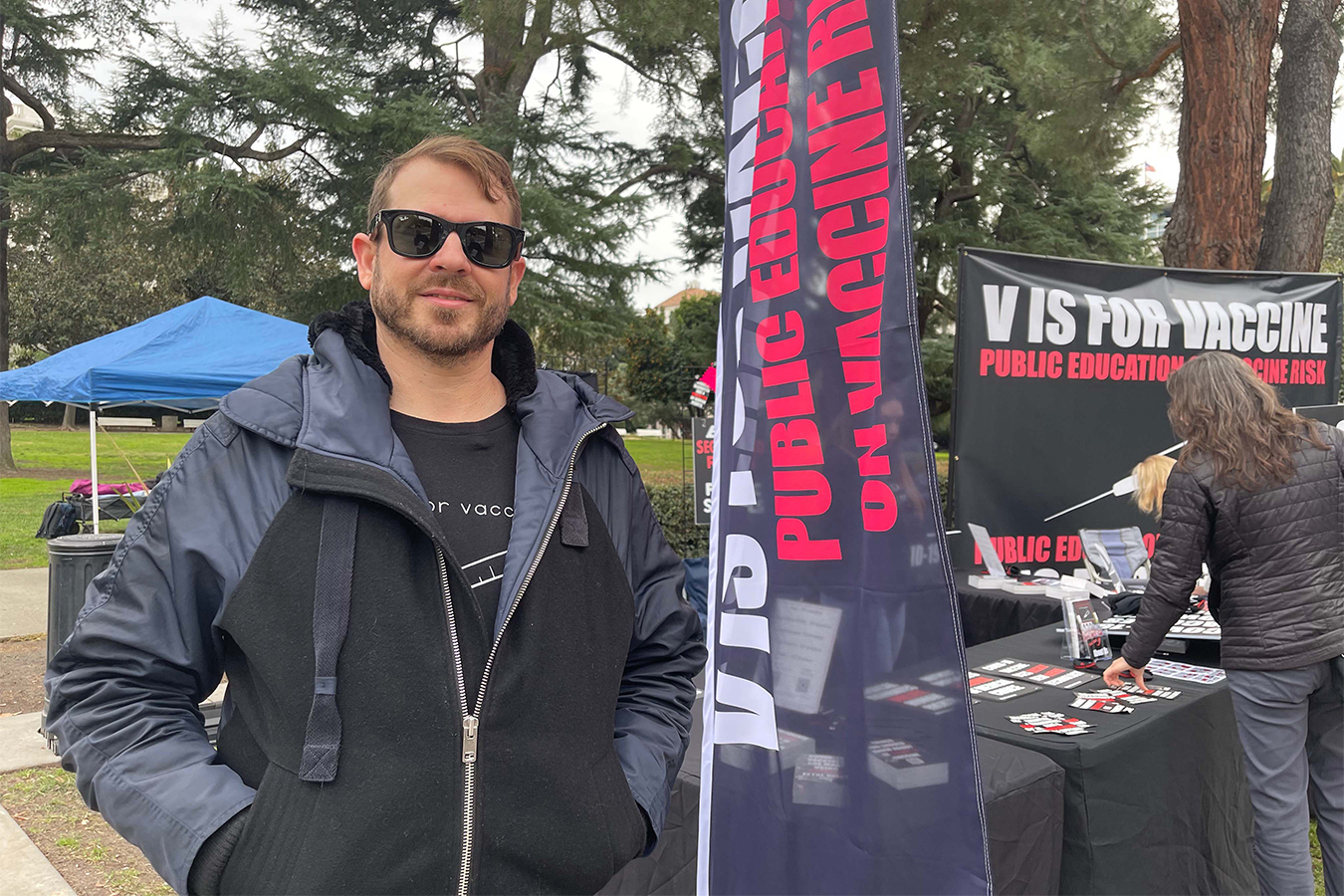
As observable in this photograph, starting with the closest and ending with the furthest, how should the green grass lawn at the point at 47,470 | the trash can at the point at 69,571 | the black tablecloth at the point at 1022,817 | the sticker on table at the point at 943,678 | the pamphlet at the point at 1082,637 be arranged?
the sticker on table at the point at 943,678, the black tablecloth at the point at 1022,817, the pamphlet at the point at 1082,637, the trash can at the point at 69,571, the green grass lawn at the point at 47,470

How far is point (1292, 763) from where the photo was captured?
2.82m

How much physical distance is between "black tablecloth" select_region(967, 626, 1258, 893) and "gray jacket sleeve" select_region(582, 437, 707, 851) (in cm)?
142

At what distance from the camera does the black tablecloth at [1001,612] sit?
4.50 metres

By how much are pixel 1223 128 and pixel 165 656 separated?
6.91 metres

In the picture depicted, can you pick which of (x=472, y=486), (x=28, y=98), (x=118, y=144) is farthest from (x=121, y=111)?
(x=472, y=486)

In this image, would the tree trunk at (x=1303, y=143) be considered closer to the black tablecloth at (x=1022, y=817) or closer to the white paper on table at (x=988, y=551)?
the white paper on table at (x=988, y=551)

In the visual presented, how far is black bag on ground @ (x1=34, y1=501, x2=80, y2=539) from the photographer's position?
9820 millimetres

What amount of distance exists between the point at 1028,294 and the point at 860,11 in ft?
12.0

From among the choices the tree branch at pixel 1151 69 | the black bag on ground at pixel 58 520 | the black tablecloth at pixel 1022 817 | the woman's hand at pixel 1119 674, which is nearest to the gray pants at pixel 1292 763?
the woman's hand at pixel 1119 674

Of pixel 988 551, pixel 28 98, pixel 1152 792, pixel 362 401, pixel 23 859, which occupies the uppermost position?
pixel 28 98

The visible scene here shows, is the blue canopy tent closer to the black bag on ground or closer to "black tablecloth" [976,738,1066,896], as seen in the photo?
the black bag on ground

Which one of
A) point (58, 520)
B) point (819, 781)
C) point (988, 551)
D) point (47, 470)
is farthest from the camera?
point (47, 470)

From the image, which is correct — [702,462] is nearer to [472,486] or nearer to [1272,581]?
[1272,581]

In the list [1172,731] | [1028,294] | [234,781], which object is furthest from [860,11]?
[1028,294]
